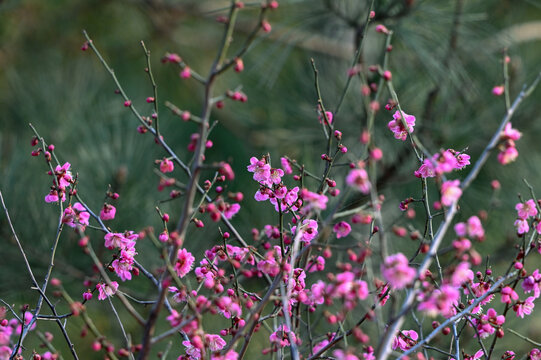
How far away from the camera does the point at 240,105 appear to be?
2.86m

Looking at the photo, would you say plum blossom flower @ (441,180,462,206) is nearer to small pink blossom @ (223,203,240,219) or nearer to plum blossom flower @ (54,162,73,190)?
small pink blossom @ (223,203,240,219)

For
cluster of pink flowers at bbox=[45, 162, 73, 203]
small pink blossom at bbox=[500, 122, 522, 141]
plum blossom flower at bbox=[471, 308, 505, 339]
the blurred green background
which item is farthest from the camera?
the blurred green background

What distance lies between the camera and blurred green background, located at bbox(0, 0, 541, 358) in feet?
6.55

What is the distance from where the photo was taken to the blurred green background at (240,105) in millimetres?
1996

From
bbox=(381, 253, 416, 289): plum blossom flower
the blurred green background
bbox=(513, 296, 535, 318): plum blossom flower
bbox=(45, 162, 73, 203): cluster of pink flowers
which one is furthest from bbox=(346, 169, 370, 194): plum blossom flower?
the blurred green background

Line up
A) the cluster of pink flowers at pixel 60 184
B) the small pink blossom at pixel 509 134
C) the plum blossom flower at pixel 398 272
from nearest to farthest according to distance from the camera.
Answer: the plum blossom flower at pixel 398 272
the small pink blossom at pixel 509 134
the cluster of pink flowers at pixel 60 184

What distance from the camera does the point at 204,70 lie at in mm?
3260

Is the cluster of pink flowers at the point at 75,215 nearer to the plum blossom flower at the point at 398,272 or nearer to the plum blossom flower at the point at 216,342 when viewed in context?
the plum blossom flower at the point at 216,342

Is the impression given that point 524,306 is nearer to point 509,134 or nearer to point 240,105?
point 509,134

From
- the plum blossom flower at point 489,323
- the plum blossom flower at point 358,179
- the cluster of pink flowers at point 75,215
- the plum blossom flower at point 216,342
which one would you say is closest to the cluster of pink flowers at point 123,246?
the cluster of pink flowers at point 75,215

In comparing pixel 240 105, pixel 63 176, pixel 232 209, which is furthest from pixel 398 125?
pixel 240 105

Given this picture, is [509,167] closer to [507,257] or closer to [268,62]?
[507,257]

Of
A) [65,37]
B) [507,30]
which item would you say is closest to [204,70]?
[65,37]

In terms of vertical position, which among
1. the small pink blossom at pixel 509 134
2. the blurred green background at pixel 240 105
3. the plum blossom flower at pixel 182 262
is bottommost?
the blurred green background at pixel 240 105
